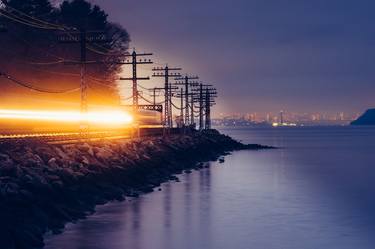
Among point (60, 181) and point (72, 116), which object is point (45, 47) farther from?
point (60, 181)

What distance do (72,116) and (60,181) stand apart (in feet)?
82.5

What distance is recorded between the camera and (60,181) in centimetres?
2725

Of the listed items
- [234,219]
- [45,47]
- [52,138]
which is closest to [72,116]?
[52,138]

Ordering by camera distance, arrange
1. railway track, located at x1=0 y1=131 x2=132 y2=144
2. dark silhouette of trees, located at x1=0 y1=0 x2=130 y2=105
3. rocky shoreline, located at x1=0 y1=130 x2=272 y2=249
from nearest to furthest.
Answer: rocky shoreline, located at x1=0 y1=130 x2=272 y2=249 → railway track, located at x1=0 y1=131 x2=132 y2=144 → dark silhouette of trees, located at x1=0 y1=0 x2=130 y2=105

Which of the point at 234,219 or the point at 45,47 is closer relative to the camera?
the point at 234,219

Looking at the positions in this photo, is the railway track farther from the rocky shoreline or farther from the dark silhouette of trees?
the dark silhouette of trees

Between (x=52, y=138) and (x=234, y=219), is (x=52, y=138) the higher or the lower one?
the higher one

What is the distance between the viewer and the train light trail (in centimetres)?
3953

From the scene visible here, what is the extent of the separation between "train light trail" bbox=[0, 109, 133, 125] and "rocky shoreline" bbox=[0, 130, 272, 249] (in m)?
4.31

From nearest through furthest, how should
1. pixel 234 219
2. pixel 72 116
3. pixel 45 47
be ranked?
1. pixel 234 219
2. pixel 72 116
3. pixel 45 47

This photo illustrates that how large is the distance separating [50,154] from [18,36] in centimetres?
4508

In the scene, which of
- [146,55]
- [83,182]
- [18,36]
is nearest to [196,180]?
[146,55]

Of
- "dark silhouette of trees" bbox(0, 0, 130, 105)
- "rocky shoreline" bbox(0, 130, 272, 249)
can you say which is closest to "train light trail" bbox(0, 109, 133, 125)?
"rocky shoreline" bbox(0, 130, 272, 249)

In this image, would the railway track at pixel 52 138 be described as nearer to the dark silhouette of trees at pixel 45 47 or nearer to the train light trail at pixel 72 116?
the train light trail at pixel 72 116
